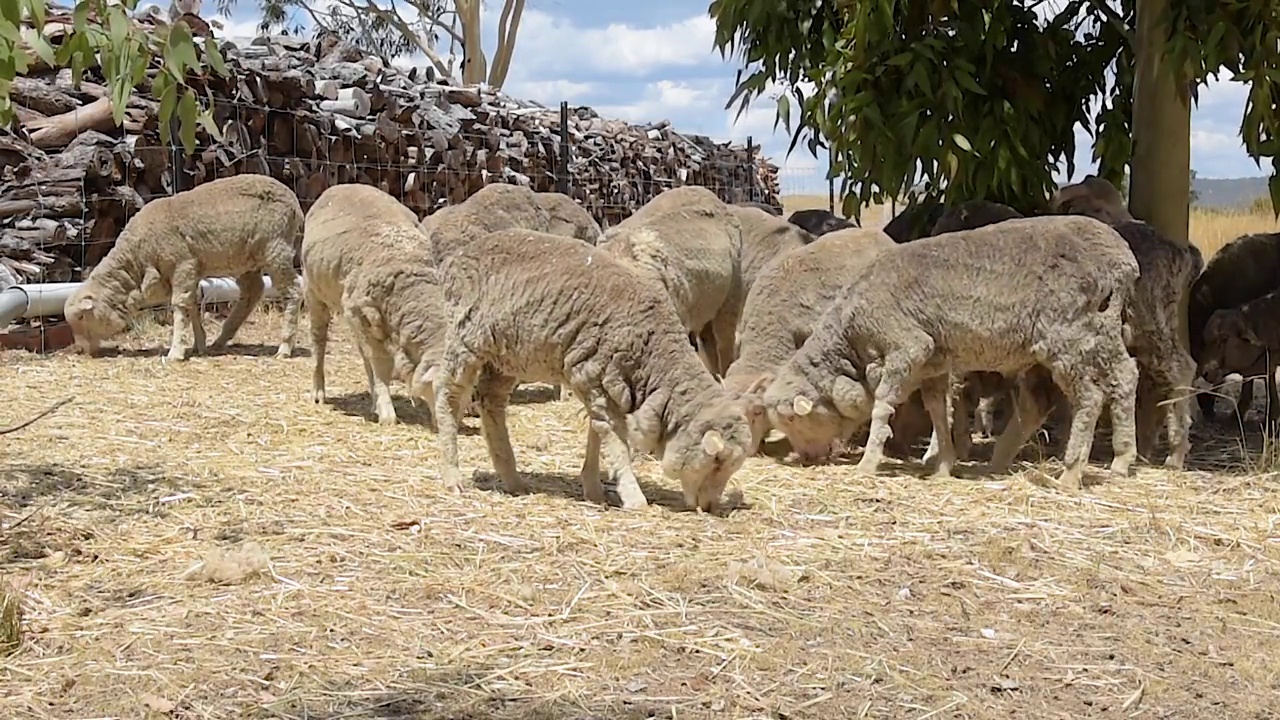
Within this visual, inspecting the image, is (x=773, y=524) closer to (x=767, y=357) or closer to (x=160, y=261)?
(x=767, y=357)

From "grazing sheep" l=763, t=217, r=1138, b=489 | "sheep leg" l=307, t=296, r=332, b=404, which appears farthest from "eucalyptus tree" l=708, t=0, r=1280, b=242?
"sheep leg" l=307, t=296, r=332, b=404

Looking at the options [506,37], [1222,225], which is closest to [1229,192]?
[1222,225]

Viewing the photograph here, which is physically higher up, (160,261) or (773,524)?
(160,261)

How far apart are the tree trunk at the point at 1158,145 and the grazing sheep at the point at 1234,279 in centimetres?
60

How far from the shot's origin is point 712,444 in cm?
602

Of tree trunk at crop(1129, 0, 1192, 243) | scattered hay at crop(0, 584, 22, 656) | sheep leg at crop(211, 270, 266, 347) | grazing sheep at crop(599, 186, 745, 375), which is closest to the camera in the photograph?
scattered hay at crop(0, 584, 22, 656)

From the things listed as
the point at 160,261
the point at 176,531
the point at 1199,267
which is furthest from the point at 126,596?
the point at 160,261

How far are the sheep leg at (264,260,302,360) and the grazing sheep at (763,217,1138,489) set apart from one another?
232 inches

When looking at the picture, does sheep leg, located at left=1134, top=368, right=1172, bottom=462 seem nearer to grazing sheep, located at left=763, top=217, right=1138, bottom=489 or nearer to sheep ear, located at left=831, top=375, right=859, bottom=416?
grazing sheep, located at left=763, top=217, right=1138, bottom=489

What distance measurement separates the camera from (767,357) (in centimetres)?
826

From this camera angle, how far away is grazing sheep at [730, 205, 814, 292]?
10.1 meters

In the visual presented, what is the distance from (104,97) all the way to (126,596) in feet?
34.3

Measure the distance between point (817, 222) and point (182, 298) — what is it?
5.92m

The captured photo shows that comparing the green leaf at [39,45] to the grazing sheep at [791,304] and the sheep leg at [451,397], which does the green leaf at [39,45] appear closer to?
the sheep leg at [451,397]
